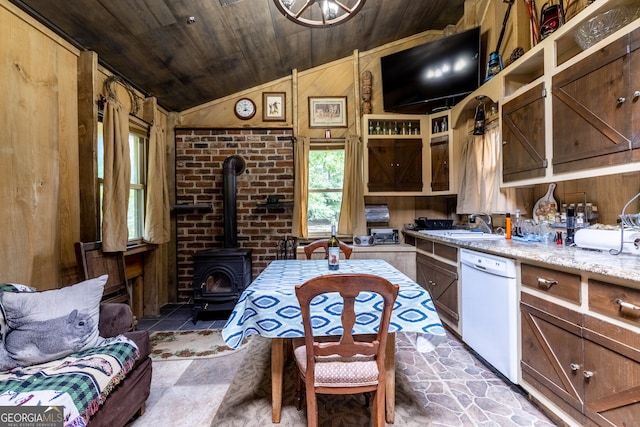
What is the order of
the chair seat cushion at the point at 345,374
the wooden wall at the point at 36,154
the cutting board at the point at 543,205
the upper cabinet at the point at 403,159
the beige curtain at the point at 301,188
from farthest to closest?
the beige curtain at the point at 301,188 < the upper cabinet at the point at 403,159 < the cutting board at the point at 543,205 < the wooden wall at the point at 36,154 < the chair seat cushion at the point at 345,374

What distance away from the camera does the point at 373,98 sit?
383 centimetres

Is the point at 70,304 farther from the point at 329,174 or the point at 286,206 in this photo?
the point at 329,174

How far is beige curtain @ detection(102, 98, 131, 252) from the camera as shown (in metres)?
2.45

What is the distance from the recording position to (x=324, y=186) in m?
3.88

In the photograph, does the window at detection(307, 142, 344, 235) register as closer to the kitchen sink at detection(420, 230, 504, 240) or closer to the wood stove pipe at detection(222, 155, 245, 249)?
the wood stove pipe at detection(222, 155, 245, 249)

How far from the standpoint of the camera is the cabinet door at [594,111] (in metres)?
1.52

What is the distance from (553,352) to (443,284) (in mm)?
1197

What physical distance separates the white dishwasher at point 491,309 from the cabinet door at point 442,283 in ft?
0.46

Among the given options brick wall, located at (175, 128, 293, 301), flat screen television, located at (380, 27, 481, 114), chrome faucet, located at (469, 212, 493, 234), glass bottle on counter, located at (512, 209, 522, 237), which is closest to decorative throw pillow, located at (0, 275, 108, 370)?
brick wall, located at (175, 128, 293, 301)

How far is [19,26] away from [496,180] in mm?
3763

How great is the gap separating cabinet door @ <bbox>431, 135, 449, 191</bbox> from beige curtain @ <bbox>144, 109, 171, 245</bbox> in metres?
3.17

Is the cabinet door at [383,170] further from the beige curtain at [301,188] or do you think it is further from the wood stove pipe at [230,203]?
the wood stove pipe at [230,203]

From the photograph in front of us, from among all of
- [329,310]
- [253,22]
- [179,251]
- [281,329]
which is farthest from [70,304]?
[253,22]

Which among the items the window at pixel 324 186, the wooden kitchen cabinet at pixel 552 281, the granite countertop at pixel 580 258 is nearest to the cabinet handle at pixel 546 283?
the wooden kitchen cabinet at pixel 552 281
